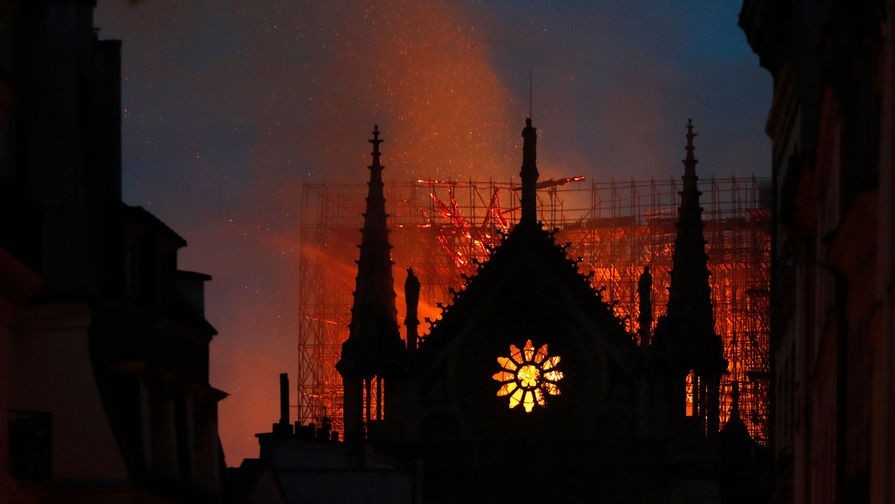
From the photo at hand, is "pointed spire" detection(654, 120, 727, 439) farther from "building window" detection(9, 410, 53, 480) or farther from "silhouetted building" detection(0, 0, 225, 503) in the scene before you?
"building window" detection(9, 410, 53, 480)

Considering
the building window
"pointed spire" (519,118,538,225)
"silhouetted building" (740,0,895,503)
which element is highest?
"pointed spire" (519,118,538,225)

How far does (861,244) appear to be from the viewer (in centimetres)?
2314

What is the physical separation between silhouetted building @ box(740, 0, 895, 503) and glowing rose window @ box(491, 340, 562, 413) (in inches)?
1331

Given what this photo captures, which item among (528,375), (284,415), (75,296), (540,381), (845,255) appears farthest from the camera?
(540,381)

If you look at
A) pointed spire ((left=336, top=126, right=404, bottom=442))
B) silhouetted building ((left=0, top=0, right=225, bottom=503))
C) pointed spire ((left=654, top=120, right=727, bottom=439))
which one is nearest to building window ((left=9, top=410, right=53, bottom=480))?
silhouetted building ((left=0, top=0, right=225, bottom=503))

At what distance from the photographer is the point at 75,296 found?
30.9 m

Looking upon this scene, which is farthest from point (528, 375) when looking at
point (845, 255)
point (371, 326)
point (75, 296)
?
point (845, 255)

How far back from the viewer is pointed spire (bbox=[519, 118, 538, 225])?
2825 inches

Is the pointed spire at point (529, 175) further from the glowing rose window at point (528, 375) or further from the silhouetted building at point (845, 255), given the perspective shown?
the silhouetted building at point (845, 255)

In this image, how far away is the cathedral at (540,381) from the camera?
69.1 meters

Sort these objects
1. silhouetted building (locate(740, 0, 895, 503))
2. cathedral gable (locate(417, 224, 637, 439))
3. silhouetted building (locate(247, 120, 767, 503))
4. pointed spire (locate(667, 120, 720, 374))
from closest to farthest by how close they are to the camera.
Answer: silhouetted building (locate(740, 0, 895, 503)) < silhouetted building (locate(247, 120, 767, 503)) < pointed spire (locate(667, 120, 720, 374)) < cathedral gable (locate(417, 224, 637, 439))

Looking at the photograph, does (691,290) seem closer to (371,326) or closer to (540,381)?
(540,381)

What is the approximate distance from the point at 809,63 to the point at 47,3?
37.4 feet

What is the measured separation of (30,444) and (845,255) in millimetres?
8318
